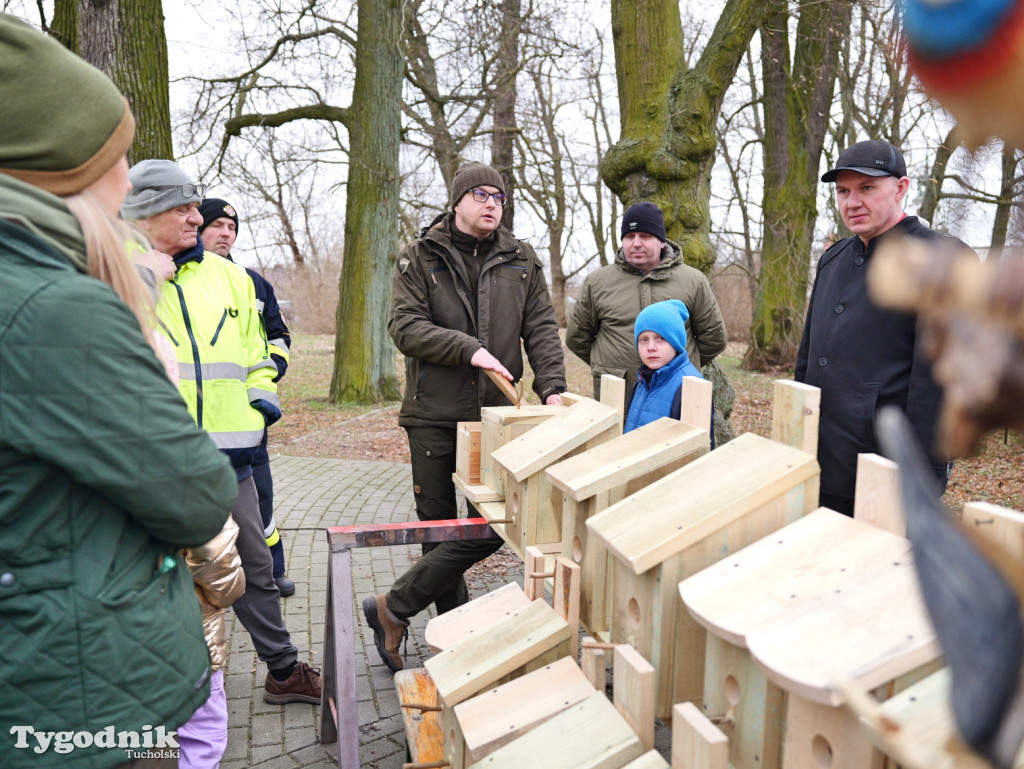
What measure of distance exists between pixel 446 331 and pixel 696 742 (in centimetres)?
235

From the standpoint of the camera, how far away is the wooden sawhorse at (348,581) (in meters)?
2.54

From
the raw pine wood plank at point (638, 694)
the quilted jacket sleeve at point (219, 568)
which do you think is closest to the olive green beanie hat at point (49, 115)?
the quilted jacket sleeve at point (219, 568)

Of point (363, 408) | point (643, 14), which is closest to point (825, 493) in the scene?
point (643, 14)

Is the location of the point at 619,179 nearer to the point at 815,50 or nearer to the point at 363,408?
the point at 363,408

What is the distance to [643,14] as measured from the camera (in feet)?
22.3

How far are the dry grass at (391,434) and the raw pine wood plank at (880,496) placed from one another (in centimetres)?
476

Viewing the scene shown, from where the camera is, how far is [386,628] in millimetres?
3545

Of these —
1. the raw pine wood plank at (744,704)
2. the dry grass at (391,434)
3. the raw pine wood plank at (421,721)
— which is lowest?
the dry grass at (391,434)

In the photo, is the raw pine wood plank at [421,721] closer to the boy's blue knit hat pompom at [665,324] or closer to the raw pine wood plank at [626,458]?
the raw pine wood plank at [626,458]

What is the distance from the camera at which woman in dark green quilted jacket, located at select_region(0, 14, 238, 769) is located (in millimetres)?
1232

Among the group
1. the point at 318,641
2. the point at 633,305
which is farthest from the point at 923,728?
the point at 633,305

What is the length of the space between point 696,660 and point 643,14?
21.1ft

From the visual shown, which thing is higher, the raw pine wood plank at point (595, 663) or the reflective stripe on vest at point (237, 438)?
the reflective stripe on vest at point (237, 438)

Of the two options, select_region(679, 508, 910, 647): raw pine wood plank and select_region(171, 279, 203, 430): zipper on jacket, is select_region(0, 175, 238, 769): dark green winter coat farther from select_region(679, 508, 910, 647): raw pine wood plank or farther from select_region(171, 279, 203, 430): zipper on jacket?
select_region(171, 279, 203, 430): zipper on jacket
